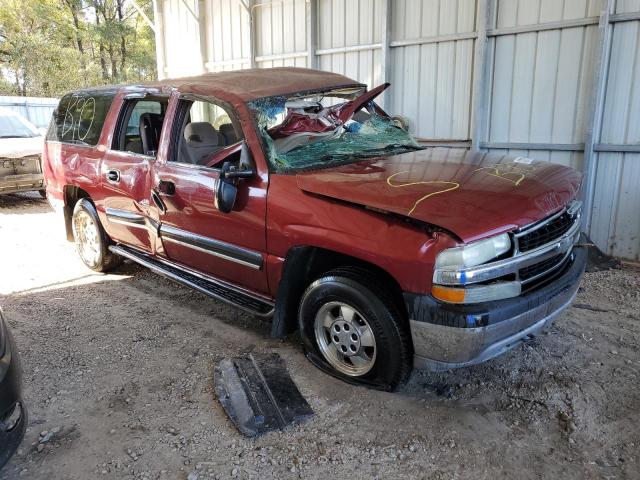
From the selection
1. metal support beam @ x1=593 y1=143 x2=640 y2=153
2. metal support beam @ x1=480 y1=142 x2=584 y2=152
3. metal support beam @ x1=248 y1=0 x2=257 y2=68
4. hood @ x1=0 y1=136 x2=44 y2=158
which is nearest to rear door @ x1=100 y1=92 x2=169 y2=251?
metal support beam @ x1=480 y1=142 x2=584 y2=152

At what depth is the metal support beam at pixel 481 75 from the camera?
19.6 ft

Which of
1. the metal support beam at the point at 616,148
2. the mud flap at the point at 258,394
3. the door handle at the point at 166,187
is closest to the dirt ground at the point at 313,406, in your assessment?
the mud flap at the point at 258,394

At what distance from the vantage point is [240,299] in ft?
11.7

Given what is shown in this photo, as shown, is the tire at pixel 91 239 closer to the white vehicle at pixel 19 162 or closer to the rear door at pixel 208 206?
the rear door at pixel 208 206

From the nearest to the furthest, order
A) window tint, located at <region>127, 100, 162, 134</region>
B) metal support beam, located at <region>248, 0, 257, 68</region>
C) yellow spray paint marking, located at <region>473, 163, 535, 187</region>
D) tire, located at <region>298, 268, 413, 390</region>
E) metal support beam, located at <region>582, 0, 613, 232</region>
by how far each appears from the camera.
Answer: tire, located at <region>298, 268, 413, 390</region> < yellow spray paint marking, located at <region>473, 163, 535, 187</region> < window tint, located at <region>127, 100, 162, 134</region> < metal support beam, located at <region>582, 0, 613, 232</region> < metal support beam, located at <region>248, 0, 257, 68</region>

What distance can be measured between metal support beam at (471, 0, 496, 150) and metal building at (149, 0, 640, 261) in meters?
0.01

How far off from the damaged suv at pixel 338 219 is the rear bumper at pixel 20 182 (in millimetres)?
4856

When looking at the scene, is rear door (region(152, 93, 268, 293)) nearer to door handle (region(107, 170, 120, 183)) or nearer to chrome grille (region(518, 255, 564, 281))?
door handle (region(107, 170, 120, 183))

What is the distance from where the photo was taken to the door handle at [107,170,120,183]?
4415mm

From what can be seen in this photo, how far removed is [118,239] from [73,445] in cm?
258

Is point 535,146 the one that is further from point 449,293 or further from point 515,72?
point 449,293

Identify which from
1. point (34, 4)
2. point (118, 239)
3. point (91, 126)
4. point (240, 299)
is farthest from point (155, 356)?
point (34, 4)

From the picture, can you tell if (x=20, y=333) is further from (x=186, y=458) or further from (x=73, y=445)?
(x=186, y=458)

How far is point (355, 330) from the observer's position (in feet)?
9.64
